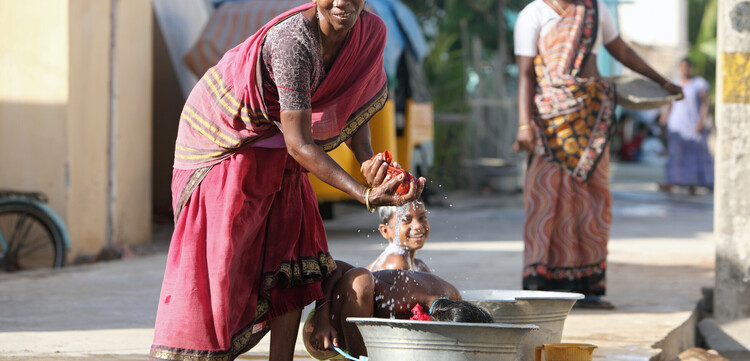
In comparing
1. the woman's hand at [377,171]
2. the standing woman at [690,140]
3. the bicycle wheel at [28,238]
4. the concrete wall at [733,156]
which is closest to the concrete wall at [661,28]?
the standing woman at [690,140]

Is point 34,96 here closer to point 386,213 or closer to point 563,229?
point 386,213

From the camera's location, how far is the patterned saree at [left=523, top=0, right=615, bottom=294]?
5250 mm

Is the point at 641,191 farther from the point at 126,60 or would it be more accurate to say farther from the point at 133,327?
the point at 133,327

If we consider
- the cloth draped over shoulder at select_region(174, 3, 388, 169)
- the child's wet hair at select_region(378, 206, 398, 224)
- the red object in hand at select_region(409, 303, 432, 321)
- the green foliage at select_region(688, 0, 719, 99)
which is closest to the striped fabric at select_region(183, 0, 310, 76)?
the child's wet hair at select_region(378, 206, 398, 224)

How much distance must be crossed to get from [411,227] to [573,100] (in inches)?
61.4

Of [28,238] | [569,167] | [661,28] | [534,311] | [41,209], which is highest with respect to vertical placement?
[661,28]

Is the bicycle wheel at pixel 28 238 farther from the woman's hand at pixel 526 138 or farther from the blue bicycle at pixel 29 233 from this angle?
the woman's hand at pixel 526 138

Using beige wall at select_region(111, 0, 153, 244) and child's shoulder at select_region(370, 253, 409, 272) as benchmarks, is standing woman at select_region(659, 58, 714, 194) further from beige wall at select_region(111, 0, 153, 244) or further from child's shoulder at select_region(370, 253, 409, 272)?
child's shoulder at select_region(370, 253, 409, 272)

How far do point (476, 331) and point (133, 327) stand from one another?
7.98ft

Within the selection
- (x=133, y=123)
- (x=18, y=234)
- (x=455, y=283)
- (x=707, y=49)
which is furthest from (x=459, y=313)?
(x=707, y=49)

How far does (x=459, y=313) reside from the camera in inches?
114

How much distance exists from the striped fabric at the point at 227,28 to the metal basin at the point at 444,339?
6.03 meters

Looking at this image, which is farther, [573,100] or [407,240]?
[573,100]

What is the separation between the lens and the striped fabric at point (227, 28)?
28.0 feet
